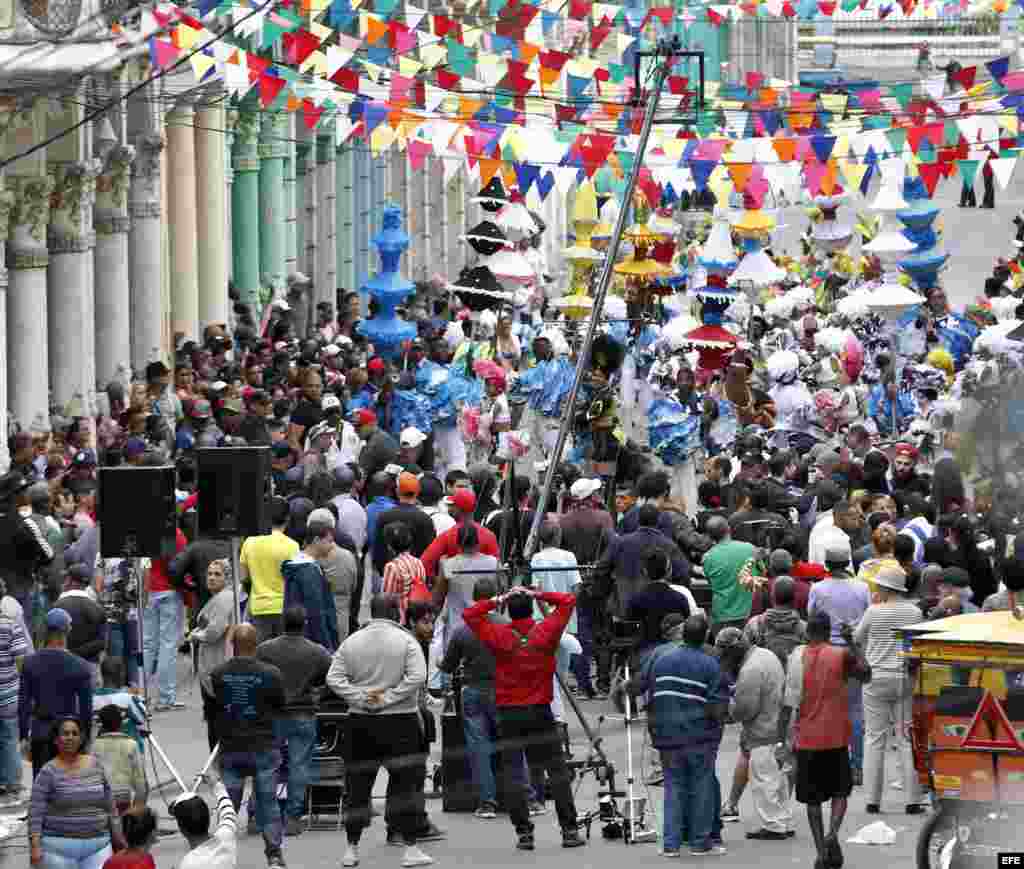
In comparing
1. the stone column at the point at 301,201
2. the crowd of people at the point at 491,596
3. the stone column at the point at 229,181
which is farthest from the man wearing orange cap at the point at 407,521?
the stone column at the point at 301,201

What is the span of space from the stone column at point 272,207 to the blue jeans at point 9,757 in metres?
27.9

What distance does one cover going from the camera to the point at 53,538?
23859 mm

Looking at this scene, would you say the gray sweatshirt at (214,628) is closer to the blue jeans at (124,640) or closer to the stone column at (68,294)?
the blue jeans at (124,640)

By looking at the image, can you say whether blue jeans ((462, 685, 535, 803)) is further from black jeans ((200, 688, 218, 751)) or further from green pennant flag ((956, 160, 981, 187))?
green pennant flag ((956, 160, 981, 187))

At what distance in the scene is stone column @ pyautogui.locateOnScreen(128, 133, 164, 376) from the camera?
40.3 metres

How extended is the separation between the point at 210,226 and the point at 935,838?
27474 mm

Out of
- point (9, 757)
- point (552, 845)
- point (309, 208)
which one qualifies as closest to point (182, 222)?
point (309, 208)

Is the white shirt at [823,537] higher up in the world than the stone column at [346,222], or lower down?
lower down

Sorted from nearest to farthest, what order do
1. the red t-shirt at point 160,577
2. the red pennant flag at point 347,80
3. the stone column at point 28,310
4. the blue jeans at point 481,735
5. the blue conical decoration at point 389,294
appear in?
the blue jeans at point 481,735
the red t-shirt at point 160,577
the red pennant flag at point 347,80
the stone column at point 28,310
the blue conical decoration at point 389,294

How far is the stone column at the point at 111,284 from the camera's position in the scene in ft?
127

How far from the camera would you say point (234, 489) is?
2206 cm

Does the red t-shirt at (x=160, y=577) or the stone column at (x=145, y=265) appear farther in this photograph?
the stone column at (x=145, y=265)

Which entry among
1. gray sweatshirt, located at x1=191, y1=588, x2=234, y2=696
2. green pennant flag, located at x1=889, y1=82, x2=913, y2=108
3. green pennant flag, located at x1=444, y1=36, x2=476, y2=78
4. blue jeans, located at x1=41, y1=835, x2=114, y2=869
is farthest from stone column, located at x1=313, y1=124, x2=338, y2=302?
blue jeans, located at x1=41, y1=835, x2=114, y2=869

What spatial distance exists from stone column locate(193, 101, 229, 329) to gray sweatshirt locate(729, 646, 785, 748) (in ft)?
80.2
